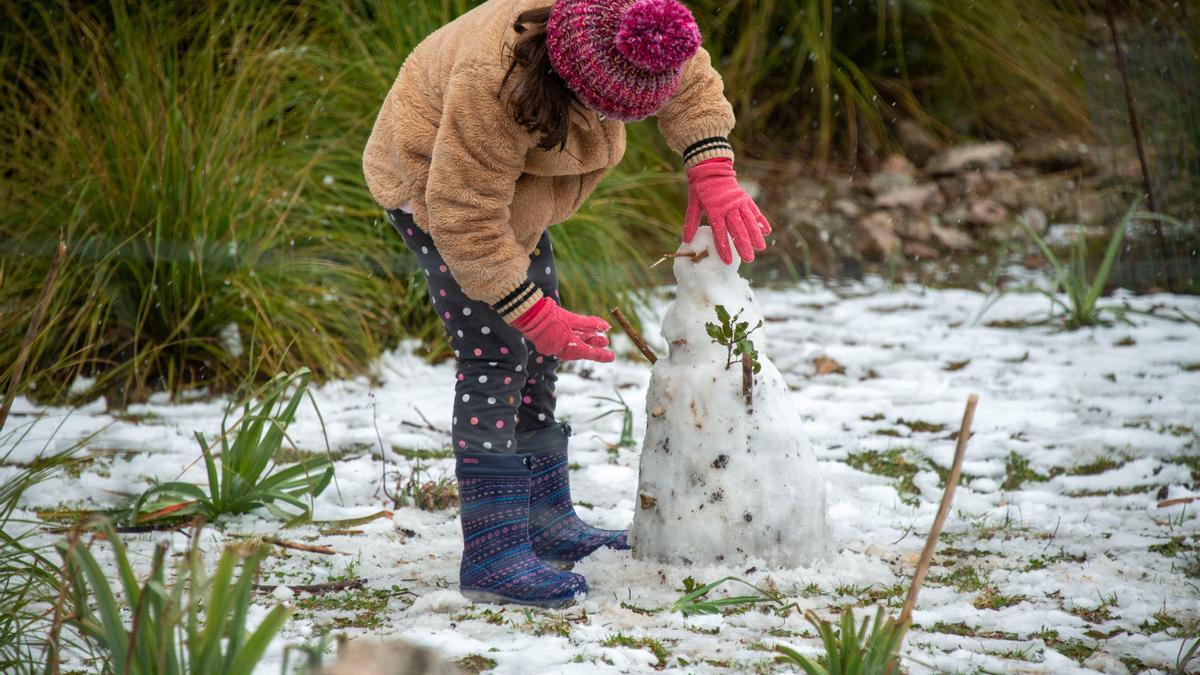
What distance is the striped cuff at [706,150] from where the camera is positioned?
86.1 inches

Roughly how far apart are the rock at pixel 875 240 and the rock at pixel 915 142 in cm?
69

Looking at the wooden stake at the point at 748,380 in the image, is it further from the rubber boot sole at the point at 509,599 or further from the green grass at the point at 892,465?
the green grass at the point at 892,465

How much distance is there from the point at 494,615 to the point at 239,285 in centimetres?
199

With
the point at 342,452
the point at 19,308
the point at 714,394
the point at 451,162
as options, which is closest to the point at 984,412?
the point at 714,394

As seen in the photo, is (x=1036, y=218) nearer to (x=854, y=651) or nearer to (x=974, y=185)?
(x=974, y=185)

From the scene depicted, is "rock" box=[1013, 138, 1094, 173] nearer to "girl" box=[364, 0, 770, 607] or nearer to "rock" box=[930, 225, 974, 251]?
"rock" box=[930, 225, 974, 251]

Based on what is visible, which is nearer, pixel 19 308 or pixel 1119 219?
pixel 19 308

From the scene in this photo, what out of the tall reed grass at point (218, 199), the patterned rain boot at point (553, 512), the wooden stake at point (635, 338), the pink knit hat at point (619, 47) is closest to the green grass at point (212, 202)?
the tall reed grass at point (218, 199)

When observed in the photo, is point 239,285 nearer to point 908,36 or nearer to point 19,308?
point 19,308

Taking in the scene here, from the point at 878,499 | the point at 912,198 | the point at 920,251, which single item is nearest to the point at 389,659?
the point at 878,499

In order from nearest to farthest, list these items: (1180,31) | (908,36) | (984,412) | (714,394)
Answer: (714,394), (984,412), (1180,31), (908,36)

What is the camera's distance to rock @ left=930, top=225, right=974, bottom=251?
227 inches

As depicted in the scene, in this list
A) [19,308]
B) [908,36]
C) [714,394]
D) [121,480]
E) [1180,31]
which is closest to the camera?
[714,394]

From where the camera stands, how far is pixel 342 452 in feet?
10.4
